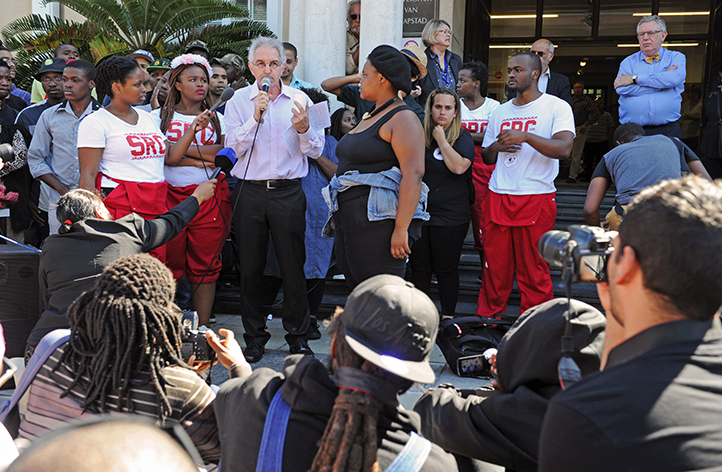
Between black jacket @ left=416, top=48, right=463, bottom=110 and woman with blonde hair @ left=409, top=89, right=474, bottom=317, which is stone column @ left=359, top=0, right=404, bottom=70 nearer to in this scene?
black jacket @ left=416, top=48, right=463, bottom=110

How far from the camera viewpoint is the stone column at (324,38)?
7684 millimetres

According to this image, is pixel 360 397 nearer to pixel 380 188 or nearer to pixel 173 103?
pixel 380 188

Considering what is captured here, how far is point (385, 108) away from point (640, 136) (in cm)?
215

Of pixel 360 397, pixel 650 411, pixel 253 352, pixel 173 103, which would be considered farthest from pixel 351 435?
pixel 173 103

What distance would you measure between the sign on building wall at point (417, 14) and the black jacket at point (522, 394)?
6988 mm

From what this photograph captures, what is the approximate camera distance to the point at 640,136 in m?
4.90

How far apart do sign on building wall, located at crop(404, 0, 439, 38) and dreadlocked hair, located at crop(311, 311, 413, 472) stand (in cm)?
737

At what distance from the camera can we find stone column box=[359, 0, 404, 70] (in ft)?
24.0

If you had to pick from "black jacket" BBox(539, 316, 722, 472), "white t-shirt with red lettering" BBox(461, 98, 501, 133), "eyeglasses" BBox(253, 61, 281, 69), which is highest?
"eyeglasses" BBox(253, 61, 281, 69)

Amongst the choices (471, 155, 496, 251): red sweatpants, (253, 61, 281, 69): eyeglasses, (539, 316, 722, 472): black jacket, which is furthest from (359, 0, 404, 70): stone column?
(539, 316, 722, 472): black jacket

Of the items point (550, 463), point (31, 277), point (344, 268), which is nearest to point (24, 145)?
point (31, 277)

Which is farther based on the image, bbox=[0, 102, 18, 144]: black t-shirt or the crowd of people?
bbox=[0, 102, 18, 144]: black t-shirt

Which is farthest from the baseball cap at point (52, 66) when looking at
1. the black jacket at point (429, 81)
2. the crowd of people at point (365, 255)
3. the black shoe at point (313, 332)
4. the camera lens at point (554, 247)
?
the camera lens at point (554, 247)

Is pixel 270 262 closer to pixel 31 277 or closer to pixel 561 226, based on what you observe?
pixel 31 277
